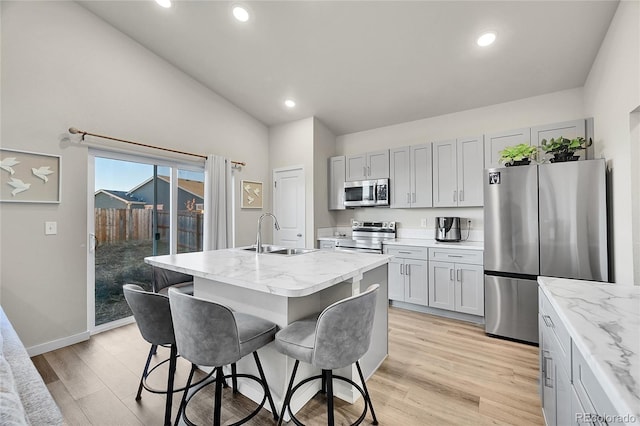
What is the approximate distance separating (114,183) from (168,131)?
92cm

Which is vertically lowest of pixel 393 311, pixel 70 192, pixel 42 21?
pixel 393 311

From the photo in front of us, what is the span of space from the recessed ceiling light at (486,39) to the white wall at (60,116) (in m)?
3.66

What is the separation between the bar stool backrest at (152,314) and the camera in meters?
1.66

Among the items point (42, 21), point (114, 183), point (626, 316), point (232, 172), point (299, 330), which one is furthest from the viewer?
point (232, 172)

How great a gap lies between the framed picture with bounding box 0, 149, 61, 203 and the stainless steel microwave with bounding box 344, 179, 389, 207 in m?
3.54

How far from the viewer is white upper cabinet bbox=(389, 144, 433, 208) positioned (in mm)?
3873

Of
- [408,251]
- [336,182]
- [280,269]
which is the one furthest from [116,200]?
[408,251]

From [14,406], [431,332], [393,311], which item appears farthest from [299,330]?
[393,311]

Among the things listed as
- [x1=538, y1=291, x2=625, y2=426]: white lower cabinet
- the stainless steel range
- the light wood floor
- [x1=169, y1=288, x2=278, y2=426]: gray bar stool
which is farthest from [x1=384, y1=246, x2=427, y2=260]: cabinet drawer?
[x1=169, y1=288, x2=278, y2=426]: gray bar stool

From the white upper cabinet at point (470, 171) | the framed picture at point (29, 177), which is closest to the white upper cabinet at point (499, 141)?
the white upper cabinet at point (470, 171)

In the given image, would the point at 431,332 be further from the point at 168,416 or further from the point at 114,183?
the point at 114,183

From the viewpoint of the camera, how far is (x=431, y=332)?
304 centimetres

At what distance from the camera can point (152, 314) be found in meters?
1.68

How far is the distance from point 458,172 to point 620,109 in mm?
1608
